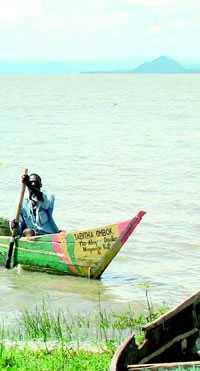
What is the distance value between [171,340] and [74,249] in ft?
16.8

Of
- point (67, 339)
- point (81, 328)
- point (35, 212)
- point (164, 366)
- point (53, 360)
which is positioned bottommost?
point (164, 366)

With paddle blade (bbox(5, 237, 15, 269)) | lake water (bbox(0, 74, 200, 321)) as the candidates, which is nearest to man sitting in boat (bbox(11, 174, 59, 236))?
paddle blade (bbox(5, 237, 15, 269))

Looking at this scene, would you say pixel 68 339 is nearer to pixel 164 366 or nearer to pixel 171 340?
pixel 171 340

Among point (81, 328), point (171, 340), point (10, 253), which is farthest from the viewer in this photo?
point (10, 253)

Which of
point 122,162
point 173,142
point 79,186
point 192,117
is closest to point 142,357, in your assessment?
point 79,186

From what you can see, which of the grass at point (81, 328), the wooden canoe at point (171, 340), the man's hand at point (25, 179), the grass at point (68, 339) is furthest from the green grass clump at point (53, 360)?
the man's hand at point (25, 179)

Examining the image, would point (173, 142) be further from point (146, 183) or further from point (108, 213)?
point (108, 213)

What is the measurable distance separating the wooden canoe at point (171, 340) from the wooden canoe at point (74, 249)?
4138 millimetres

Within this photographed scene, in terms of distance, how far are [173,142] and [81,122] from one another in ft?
50.4

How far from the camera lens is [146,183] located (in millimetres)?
23453

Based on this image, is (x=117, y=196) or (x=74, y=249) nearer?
(x=74, y=249)

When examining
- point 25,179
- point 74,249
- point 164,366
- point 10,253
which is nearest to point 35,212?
point 25,179

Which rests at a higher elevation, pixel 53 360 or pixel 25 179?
pixel 25 179

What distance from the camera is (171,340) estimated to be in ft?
22.2
